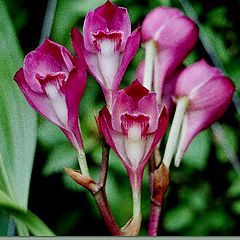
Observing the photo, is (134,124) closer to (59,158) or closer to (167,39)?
(167,39)

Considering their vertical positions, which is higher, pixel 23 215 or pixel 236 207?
pixel 23 215

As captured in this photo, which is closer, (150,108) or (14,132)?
(150,108)

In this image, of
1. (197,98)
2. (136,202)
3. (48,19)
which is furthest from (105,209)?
(48,19)

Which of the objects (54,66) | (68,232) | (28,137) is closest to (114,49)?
(54,66)

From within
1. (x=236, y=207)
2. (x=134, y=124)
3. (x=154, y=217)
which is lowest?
(x=236, y=207)

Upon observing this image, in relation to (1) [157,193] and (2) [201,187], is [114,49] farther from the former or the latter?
(2) [201,187]

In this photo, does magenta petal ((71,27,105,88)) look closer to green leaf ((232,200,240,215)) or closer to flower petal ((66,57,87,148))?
flower petal ((66,57,87,148))

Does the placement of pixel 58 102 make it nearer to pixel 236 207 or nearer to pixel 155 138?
pixel 155 138
